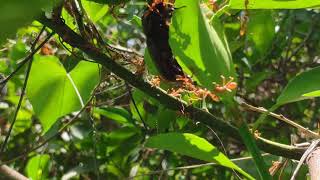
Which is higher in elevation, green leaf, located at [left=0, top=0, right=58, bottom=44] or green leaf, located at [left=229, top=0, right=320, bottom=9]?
green leaf, located at [left=0, top=0, right=58, bottom=44]

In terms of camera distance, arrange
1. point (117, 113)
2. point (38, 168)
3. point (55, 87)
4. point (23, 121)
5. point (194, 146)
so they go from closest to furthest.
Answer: point (194, 146) < point (55, 87) < point (38, 168) < point (117, 113) < point (23, 121)

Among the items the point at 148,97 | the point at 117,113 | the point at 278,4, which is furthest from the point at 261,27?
the point at 278,4

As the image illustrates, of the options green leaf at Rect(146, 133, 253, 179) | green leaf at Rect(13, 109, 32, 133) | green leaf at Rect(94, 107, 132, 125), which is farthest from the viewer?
green leaf at Rect(13, 109, 32, 133)

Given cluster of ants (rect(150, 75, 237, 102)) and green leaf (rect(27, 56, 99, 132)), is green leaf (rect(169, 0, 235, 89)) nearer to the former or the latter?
cluster of ants (rect(150, 75, 237, 102))

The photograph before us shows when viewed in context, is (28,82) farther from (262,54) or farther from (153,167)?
(153,167)

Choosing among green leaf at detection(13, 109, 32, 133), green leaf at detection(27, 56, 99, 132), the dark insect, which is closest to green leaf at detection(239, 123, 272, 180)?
the dark insect

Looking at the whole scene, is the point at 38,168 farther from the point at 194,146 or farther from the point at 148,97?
the point at 194,146

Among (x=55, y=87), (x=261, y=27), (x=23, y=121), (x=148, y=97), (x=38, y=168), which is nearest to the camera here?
(x=55, y=87)

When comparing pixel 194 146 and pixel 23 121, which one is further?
pixel 23 121
